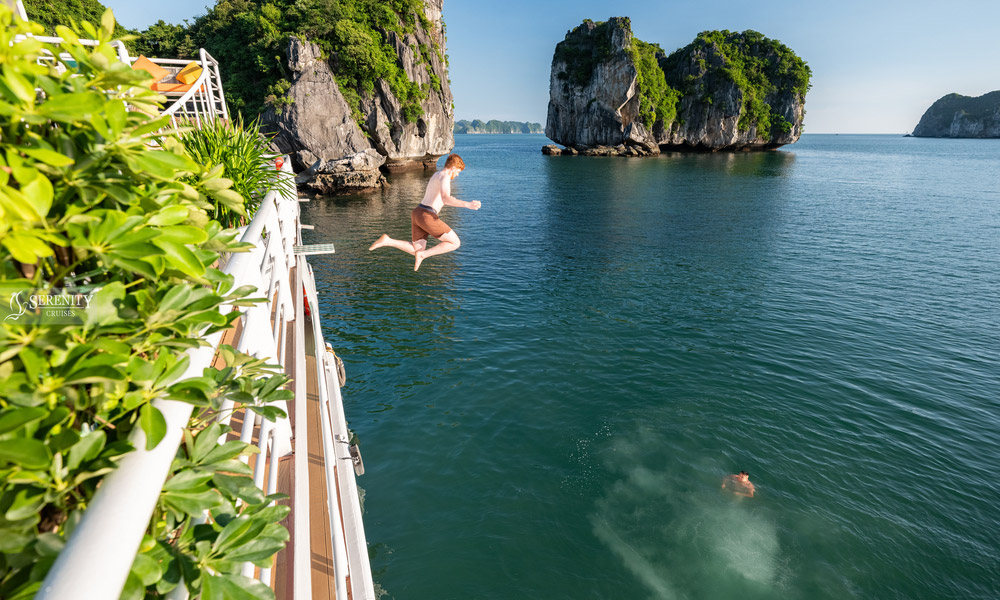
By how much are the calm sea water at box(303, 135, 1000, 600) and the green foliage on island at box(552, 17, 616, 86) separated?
7532 cm

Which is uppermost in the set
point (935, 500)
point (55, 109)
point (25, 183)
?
point (55, 109)

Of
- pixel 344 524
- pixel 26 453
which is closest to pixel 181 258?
pixel 26 453

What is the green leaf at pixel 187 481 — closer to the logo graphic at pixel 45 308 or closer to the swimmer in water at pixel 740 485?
the logo graphic at pixel 45 308

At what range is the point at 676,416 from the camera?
12148 mm

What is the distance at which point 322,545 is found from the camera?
3.55m

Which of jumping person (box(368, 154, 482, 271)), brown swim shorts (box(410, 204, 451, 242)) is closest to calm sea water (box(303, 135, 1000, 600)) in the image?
jumping person (box(368, 154, 482, 271))

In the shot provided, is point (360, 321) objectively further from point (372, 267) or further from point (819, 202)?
point (819, 202)

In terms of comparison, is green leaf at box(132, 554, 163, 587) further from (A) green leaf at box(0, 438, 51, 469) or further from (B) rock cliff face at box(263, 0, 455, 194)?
(B) rock cliff face at box(263, 0, 455, 194)

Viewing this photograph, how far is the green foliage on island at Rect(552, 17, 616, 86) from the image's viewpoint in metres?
87.8

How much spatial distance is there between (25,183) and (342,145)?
172 ft

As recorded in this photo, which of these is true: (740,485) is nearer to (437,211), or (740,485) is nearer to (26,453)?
(437,211)

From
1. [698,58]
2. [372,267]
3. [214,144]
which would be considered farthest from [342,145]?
[698,58]

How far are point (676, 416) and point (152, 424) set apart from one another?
506 inches

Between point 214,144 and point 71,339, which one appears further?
point 214,144
